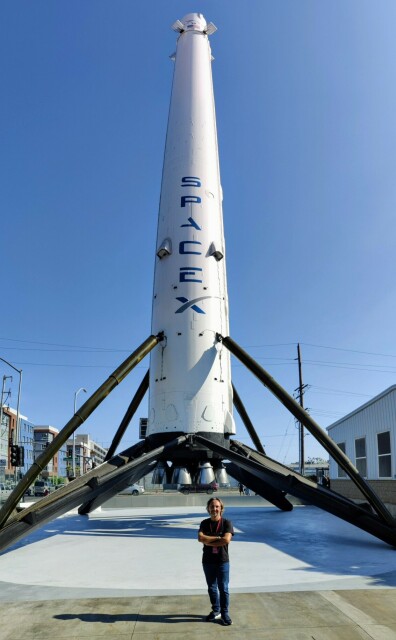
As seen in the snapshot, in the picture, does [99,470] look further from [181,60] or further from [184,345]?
[181,60]

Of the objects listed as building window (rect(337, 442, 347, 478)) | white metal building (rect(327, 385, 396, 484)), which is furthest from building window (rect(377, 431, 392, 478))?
building window (rect(337, 442, 347, 478))

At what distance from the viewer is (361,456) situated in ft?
75.7

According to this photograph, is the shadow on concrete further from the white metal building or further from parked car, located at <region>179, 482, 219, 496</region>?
the white metal building

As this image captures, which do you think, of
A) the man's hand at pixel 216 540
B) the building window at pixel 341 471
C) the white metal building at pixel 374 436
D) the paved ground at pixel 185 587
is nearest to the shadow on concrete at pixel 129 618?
the paved ground at pixel 185 587

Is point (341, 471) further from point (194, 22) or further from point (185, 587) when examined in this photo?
point (194, 22)

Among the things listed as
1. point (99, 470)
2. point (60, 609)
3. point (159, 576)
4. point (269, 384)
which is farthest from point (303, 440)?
point (60, 609)

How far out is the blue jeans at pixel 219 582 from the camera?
19.2 ft

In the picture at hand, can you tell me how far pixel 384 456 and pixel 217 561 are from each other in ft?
53.2

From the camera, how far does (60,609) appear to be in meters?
6.52

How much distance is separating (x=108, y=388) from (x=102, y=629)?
8.54 metres

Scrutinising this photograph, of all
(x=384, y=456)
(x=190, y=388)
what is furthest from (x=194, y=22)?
(x=384, y=456)

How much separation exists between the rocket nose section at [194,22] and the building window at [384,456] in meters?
18.4

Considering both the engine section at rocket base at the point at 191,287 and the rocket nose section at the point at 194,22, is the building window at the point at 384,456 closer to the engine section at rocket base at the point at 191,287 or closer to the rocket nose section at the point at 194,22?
the engine section at rocket base at the point at 191,287

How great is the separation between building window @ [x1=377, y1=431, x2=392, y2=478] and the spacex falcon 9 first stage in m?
4.67
